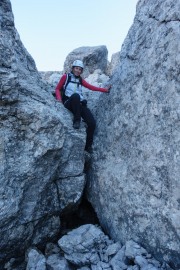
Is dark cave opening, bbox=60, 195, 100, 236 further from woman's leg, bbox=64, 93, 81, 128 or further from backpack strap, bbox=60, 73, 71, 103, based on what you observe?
backpack strap, bbox=60, 73, 71, 103

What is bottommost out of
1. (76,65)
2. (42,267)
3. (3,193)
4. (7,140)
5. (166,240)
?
(42,267)

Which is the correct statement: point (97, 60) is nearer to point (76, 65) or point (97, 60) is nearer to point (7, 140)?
point (76, 65)

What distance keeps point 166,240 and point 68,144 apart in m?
4.39

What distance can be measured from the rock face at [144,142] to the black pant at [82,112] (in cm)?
32

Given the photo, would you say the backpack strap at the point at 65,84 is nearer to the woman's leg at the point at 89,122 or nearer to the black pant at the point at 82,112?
the black pant at the point at 82,112

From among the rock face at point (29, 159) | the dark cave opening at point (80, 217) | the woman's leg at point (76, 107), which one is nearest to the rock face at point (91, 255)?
the rock face at point (29, 159)

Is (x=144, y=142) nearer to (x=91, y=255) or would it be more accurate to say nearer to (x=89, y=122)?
(x=89, y=122)

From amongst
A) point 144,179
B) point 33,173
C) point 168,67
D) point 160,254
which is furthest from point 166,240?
point 168,67

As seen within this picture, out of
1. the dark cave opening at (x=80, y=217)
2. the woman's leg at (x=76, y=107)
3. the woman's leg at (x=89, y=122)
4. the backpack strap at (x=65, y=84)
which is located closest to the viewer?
the woman's leg at (x=76, y=107)

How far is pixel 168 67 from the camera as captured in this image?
918cm

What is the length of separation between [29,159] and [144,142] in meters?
3.54

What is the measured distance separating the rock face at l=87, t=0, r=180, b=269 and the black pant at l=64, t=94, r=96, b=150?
12.5 inches

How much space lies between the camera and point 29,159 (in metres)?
9.47

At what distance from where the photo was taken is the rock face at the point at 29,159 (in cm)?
911
